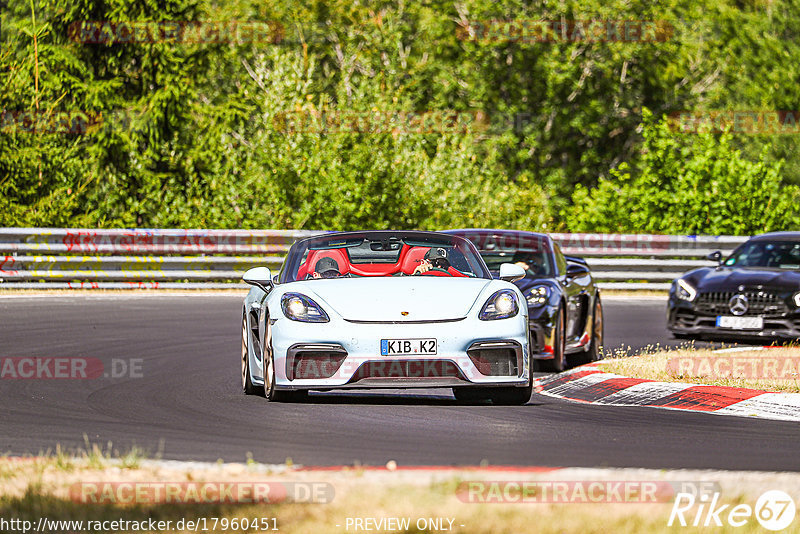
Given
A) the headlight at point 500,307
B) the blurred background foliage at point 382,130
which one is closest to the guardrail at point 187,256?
the blurred background foliage at point 382,130

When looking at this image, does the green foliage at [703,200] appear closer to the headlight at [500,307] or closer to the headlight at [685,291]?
the headlight at [685,291]

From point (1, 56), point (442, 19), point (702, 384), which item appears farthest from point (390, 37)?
point (702, 384)

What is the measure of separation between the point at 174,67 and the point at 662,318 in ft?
61.6

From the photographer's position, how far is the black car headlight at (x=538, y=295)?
1312 centimetres

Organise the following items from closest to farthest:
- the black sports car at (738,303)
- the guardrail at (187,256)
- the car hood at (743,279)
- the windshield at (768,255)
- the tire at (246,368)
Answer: the tire at (246,368) < the black sports car at (738,303) < the car hood at (743,279) < the windshield at (768,255) < the guardrail at (187,256)

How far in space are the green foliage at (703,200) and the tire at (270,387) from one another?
815 inches

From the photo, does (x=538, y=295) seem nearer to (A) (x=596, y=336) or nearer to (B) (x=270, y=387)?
(A) (x=596, y=336)

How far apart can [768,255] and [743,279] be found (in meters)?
1.37

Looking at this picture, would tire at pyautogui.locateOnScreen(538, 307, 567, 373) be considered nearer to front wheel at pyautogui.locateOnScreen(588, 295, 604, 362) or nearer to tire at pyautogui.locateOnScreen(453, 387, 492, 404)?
front wheel at pyautogui.locateOnScreen(588, 295, 604, 362)

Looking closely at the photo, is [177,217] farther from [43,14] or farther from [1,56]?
[43,14]

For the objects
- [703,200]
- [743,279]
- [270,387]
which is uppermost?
[703,200]

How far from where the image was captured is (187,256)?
86.3 ft

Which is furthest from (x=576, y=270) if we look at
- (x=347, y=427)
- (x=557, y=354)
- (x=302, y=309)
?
(x=347, y=427)

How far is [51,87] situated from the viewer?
114 ft
